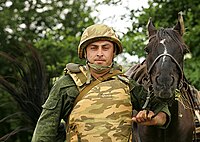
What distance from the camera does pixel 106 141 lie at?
3537 mm

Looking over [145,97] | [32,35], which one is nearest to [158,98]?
[145,97]

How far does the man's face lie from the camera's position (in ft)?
12.0

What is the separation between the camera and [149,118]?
3674mm

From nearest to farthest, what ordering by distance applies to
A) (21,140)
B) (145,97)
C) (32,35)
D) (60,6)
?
(145,97) → (21,140) → (32,35) → (60,6)

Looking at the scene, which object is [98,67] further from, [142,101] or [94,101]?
[142,101]

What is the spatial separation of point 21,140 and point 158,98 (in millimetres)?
12534

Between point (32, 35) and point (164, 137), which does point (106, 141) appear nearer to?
point (164, 137)

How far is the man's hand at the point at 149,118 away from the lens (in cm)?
366

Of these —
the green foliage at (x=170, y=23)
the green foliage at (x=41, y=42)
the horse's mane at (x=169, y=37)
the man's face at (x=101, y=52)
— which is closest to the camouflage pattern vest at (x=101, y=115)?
the man's face at (x=101, y=52)

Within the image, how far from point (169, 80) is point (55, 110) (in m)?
0.90

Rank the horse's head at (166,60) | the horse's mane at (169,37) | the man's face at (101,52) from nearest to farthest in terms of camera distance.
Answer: the man's face at (101,52) < the horse's head at (166,60) < the horse's mane at (169,37)

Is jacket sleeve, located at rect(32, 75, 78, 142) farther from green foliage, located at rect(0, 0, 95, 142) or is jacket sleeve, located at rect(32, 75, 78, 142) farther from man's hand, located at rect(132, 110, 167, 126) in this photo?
green foliage, located at rect(0, 0, 95, 142)

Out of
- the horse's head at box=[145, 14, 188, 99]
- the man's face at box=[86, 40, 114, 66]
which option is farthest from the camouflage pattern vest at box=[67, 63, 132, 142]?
the horse's head at box=[145, 14, 188, 99]

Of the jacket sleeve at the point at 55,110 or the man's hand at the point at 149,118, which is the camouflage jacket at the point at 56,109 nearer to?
the jacket sleeve at the point at 55,110
